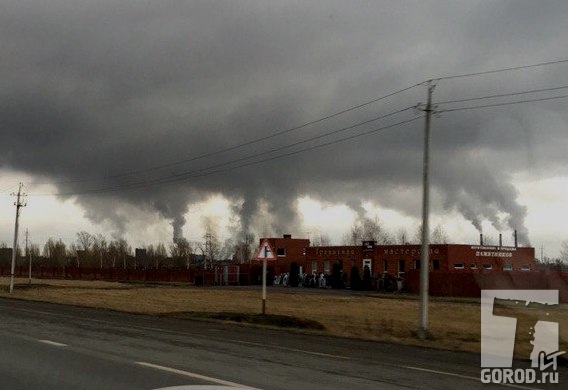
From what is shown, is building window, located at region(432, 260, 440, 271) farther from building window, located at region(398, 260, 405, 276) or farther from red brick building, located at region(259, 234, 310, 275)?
red brick building, located at region(259, 234, 310, 275)

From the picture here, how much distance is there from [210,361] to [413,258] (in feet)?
173

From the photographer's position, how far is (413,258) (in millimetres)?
62812

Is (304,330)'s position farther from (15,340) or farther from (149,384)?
(149,384)

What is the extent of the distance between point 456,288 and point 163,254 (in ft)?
436

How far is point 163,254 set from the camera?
172 metres

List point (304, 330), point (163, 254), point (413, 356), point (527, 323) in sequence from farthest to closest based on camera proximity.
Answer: point (163, 254), point (527, 323), point (304, 330), point (413, 356)

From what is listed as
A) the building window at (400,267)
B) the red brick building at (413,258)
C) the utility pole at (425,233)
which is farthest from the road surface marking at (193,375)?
the building window at (400,267)

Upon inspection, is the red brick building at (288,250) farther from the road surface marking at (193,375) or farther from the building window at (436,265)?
the road surface marking at (193,375)

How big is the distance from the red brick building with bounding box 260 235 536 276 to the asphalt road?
44498 mm

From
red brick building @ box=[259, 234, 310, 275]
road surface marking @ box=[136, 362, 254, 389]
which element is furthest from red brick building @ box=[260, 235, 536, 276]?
road surface marking @ box=[136, 362, 254, 389]

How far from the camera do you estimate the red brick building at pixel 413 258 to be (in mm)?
62062

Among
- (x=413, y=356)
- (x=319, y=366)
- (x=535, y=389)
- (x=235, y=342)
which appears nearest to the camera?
(x=535, y=389)

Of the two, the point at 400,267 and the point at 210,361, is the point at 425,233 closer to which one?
the point at 210,361

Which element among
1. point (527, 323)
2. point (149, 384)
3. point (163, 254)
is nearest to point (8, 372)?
point (149, 384)
